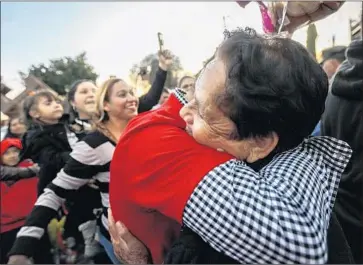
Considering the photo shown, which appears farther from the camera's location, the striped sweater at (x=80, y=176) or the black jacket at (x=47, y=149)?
the black jacket at (x=47, y=149)

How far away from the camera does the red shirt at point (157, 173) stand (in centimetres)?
67

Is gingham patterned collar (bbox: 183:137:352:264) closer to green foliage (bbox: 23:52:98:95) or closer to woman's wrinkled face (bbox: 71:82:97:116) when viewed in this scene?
woman's wrinkled face (bbox: 71:82:97:116)

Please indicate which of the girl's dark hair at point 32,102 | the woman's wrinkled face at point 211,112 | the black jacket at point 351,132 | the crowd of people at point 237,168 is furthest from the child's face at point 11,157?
the woman's wrinkled face at point 211,112

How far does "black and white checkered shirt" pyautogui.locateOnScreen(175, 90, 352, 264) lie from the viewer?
0.59 m

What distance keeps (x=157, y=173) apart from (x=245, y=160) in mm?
190

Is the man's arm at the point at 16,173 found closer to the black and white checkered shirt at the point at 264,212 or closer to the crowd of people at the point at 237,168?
the crowd of people at the point at 237,168

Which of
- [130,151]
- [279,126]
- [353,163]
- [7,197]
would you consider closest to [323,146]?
[279,126]

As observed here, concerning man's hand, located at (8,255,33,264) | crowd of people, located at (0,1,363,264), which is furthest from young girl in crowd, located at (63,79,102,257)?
crowd of people, located at (0,1,363,264)

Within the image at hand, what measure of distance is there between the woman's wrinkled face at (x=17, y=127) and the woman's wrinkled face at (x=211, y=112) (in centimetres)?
340

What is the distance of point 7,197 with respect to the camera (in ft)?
9.82

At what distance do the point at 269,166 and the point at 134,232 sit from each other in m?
0.35

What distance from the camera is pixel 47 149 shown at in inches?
108

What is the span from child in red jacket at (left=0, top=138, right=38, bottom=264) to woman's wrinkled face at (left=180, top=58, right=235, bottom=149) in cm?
262

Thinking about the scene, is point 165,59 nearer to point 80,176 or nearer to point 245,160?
point 80,176
